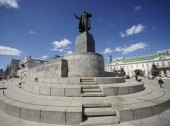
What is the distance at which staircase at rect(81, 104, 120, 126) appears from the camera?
4750 mm

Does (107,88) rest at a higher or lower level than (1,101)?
higher

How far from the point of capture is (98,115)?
5152mm

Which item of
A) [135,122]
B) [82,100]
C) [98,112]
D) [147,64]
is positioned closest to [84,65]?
[82,100]

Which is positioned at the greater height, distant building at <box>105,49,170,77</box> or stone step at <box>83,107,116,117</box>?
distant building at <box>105,49,170,77</box>

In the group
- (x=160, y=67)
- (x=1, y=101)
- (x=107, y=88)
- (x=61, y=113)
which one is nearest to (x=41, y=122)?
(x=61, y=113)

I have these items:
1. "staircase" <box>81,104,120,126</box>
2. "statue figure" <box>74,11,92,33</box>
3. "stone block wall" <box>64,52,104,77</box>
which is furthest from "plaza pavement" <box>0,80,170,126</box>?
"statue figure" <box>74,11,92,33</box>

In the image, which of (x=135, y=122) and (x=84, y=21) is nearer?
(x=135, y=122)

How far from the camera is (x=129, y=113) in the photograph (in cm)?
503

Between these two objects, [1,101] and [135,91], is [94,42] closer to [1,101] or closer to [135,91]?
[135,91]

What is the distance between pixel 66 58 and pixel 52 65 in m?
1.92

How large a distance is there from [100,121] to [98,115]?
14.2 inches

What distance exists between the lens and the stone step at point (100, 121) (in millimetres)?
4645

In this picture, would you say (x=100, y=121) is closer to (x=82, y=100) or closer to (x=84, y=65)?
(x=82, y=100)

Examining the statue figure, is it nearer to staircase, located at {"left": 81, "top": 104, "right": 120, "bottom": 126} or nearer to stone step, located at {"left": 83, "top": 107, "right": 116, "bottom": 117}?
staircase, located at {"left": 81, "top": 104, "right": 120, "bottom": 126}
